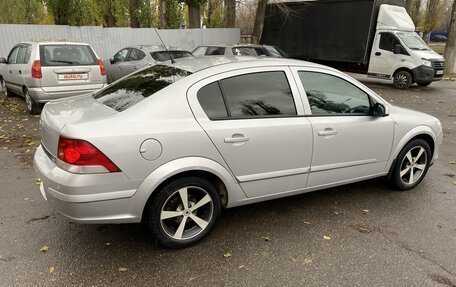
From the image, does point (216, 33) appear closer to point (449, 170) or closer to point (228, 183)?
point (449, 170)

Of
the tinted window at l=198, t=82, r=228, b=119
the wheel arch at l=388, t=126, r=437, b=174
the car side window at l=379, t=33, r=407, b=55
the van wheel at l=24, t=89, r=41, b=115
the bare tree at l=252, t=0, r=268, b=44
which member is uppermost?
the bare tree at l=252, t=0, r=268, b=44

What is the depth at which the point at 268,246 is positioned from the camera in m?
3.18

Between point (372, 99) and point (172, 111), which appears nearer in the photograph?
point (172, 111)

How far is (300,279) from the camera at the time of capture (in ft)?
9.04

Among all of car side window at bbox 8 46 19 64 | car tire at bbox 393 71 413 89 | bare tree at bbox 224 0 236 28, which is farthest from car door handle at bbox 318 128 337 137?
bare tree at bbox 224 0 236 28

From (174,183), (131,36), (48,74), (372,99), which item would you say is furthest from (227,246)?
(131,36)

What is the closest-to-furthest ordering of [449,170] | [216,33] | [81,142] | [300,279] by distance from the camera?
[81,142], [300,279], [449,170], [216,33]

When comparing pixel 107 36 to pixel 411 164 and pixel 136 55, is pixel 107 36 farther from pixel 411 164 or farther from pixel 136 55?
pixel 411 164

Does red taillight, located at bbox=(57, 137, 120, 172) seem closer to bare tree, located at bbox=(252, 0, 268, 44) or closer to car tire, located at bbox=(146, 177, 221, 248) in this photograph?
car tire, located at bbox=(146, 177, 221, 248)

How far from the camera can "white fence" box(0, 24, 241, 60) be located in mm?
12172

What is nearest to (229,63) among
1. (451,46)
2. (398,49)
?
(398,49)

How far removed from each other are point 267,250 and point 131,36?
13599mm

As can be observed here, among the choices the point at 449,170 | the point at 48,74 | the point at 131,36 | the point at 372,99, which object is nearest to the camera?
the point at 372,99

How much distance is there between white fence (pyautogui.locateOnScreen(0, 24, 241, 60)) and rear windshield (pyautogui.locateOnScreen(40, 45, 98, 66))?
19.4ft
